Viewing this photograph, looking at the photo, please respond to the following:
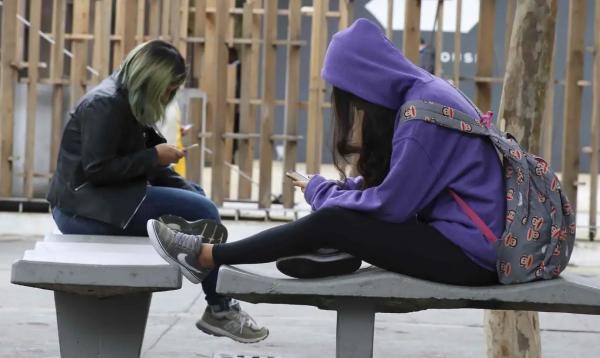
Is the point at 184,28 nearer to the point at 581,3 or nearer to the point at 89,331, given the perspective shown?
the point at 581,3

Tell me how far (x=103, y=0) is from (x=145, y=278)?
8161 millimetres

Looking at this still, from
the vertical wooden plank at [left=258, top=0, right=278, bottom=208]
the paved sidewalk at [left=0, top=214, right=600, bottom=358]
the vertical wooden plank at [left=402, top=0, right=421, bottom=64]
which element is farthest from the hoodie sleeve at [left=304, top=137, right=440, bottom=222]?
the vertical wooden plank at [left=258, top=0, right=278, bottom=208]

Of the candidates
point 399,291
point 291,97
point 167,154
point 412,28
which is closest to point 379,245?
point 399,291

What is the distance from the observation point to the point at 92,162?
5184mm

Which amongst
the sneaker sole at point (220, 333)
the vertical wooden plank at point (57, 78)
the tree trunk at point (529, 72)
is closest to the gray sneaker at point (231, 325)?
the sneaker sole at point (220, 333)

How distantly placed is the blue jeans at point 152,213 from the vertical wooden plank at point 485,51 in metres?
5.36

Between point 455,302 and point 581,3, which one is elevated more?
point 581,3

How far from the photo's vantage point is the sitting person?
519 centimetres

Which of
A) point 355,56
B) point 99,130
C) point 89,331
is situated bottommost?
point 89,331

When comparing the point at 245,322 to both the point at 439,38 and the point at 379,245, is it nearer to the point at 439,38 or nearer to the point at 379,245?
the point at 379,245

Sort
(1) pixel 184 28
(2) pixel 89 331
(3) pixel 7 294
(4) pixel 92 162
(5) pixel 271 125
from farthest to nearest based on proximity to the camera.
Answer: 1. (1) pixel 184 28
2. (5) pixel 271 125
3. (3) pixel 7 294
4. (4) pixel 92 162
5. (2) pixel 89 331

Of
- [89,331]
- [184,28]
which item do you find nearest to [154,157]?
[89,331]

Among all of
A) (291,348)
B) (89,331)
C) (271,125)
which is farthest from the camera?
(271,125)

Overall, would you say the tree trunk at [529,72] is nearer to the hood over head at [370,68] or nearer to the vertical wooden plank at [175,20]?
the hood over head at [370,68]
